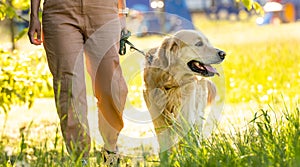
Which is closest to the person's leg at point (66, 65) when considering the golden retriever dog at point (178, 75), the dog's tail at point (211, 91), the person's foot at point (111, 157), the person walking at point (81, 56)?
the person walking at point (81, 56)

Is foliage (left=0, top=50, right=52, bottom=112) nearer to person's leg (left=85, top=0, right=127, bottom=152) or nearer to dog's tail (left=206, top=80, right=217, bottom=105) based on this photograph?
dog's tail (left=206, top=80, right=217, bottom=105)

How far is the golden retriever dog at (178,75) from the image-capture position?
608 centimetres

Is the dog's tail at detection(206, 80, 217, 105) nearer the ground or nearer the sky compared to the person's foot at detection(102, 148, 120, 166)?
nearer the sky

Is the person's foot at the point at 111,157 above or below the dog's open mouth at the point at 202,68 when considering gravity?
below

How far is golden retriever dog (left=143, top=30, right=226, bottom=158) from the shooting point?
6078 millimetres

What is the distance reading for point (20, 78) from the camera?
7.76 meters

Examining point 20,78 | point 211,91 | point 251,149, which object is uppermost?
point 251,149

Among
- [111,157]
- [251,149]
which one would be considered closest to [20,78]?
[111,157]

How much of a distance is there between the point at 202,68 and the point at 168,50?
31 cm

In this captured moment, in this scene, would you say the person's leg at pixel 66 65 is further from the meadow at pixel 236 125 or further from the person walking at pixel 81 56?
the meadow at pixel 236 125

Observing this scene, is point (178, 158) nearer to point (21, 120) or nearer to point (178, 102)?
point (178, 102)

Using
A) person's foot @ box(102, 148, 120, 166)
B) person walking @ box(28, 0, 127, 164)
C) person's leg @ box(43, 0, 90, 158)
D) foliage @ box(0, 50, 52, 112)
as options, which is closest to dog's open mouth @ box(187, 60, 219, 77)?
person walking @ box(28, 0, 127, 164)

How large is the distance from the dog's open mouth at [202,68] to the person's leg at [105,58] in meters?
0.74

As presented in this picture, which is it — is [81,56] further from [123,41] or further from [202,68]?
[202,68]
